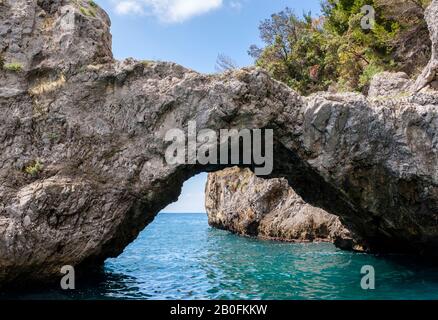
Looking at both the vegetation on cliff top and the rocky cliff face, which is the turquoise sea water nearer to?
the rocky cliff face

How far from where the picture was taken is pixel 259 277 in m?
17.4

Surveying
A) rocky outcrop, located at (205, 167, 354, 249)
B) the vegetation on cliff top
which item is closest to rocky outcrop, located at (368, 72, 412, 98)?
the vegetation on cliff top

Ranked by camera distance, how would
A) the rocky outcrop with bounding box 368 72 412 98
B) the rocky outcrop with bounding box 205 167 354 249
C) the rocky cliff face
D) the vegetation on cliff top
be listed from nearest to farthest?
the rocky cliff face, the rocky outcrop with bounding box 368 72 412 98, the vegetation on cliff top, the rocky outcrop with bounding box 205 167 354 249

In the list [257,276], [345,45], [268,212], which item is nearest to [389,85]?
[345,45]

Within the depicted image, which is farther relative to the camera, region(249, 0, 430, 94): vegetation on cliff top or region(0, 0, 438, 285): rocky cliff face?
region(249, 0, 430, 94): vegetation on cliff top

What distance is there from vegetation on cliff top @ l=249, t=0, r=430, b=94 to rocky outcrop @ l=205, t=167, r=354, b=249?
9.54 metres

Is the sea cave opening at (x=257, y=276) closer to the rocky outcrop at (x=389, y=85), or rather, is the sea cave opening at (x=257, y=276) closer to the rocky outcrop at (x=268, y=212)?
the rocky outcrop at (x=268, y=212)

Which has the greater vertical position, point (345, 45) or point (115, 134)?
point (345, 45)

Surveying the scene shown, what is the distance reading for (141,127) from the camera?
1528 centimetres

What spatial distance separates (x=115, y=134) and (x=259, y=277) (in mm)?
8259

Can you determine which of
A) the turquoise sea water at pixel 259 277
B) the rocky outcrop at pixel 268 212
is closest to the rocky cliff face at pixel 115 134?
the turquoise sea water at pixel 259 277

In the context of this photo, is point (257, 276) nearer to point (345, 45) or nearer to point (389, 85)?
point (389, 85)

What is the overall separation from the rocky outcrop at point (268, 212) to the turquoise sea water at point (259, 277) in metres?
5.31

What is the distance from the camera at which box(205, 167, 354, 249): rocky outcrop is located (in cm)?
3095
